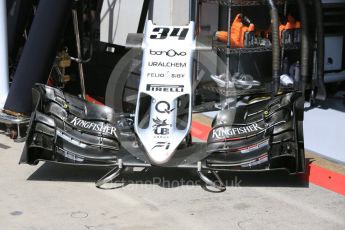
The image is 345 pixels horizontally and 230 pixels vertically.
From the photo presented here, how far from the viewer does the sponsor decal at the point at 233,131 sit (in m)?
5.80

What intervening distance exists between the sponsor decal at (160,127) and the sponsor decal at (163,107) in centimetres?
10

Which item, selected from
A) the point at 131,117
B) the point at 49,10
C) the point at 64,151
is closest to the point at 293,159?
the point at 131,117

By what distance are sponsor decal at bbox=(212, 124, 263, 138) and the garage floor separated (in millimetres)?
449

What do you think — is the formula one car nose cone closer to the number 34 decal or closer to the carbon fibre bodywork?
the number 34 decal

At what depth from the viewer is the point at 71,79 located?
8750mm

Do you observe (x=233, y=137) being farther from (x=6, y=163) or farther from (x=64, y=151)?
(x=6, y=163)

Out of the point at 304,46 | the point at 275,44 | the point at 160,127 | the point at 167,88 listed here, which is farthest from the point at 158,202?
the point at 304,46

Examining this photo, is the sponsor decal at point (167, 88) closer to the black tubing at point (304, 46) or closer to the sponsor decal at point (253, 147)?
the sponsor decal at point (253, 147)

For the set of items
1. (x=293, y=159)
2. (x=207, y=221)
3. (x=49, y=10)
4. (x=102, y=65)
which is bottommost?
(x=207, y=221)

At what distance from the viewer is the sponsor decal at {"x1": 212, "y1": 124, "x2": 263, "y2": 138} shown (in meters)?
5.80

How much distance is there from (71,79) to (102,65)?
47cm

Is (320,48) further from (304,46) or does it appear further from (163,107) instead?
(163,107)

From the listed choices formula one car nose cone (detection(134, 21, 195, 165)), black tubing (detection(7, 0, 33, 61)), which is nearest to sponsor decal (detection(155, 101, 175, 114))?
formula one car nose cone (detection(134, 21, 195, 165))

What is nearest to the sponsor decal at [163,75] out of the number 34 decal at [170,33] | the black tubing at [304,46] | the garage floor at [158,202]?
the number 34 decal at [170,33]
